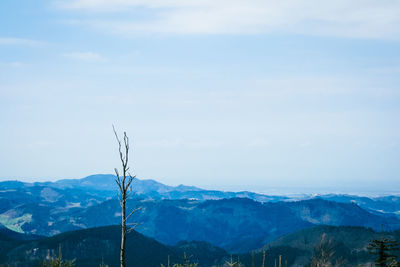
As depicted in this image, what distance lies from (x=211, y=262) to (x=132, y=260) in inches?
1563

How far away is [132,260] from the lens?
16538cm

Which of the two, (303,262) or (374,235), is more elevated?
(374,235)

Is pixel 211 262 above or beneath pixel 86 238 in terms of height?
beneath

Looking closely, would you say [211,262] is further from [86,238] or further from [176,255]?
[86,238]

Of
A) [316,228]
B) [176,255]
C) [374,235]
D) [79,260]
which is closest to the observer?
[79,260]

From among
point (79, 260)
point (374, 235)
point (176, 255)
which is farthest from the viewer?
point (176, 255)

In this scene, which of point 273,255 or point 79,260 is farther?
point 273,255

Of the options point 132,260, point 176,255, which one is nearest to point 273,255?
point 176,255

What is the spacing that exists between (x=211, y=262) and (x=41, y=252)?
7124cm

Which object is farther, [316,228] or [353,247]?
[316,228]

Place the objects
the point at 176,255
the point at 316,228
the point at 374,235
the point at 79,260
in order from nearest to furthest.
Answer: the point at 79,260 < the point at 374,235 < the point at 176,255 < the point at 316,228

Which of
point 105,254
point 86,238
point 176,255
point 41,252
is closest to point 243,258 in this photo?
point 176,255

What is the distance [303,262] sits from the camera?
169 meters

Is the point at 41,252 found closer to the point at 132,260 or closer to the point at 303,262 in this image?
the point at 132,260
